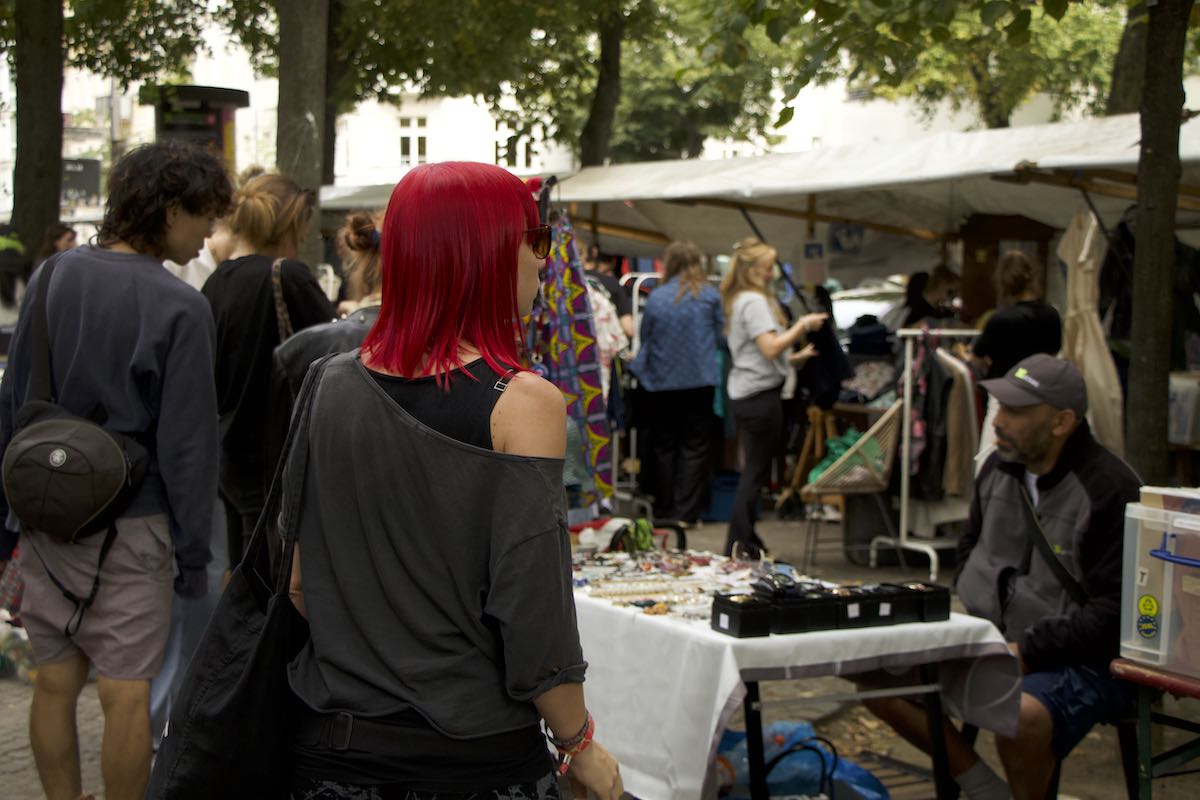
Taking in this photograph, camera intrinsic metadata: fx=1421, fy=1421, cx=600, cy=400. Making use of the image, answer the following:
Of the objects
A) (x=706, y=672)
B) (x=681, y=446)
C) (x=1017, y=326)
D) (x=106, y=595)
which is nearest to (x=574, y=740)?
(x=706, y=672)

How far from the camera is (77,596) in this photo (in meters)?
3.57

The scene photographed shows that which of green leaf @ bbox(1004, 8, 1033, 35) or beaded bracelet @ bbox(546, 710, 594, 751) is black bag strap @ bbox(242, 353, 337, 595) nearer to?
beaded bracelet @ bbox(546, 710, 594, 751)

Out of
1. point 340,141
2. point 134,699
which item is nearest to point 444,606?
point 134,699

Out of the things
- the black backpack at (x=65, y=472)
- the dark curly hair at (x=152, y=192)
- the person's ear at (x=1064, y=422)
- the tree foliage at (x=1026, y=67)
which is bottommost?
the black backpack at (x=65, y=472)

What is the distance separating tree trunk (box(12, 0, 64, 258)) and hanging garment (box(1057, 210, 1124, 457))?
835 centimetres

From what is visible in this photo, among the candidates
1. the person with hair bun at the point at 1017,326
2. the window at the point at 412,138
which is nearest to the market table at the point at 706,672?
the person with hair bun at the point at 1017,326

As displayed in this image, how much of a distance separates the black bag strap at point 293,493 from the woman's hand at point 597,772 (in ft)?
1.70

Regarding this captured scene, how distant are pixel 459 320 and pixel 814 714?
4.04m

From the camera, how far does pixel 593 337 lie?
563cm

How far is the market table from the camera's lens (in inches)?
143

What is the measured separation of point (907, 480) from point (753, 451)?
37.4 inches

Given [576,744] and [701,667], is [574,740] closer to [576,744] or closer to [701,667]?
[576,744]

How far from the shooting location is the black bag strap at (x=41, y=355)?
3568 mm

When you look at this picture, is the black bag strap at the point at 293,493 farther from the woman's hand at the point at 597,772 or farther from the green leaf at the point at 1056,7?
the green leaf at the point at 1056,7
